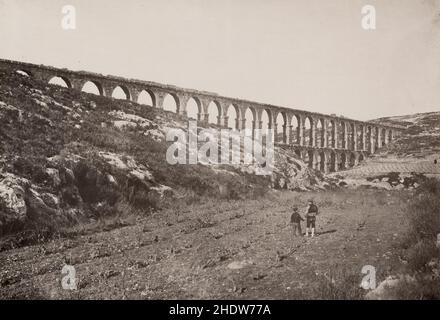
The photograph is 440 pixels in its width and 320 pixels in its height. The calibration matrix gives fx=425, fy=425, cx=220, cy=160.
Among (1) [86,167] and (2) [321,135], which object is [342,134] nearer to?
(2) [321,135]

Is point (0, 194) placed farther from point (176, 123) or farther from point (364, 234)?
point (176, 123)

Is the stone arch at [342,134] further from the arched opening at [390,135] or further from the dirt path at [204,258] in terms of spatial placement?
the dirt path at [204,258]

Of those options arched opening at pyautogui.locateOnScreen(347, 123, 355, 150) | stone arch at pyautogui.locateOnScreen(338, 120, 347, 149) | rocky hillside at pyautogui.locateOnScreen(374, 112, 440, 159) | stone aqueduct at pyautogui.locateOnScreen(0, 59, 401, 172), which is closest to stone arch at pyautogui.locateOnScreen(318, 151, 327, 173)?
stone aqueduct at pyautogui.locateOnScreen(0, 59, 401, 172)

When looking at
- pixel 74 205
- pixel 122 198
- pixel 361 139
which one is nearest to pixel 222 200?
pixel 122 198

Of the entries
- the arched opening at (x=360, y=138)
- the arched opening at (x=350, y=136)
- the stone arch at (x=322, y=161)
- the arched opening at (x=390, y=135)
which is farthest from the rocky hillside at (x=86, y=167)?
the arched opening at (x=390, y=135)

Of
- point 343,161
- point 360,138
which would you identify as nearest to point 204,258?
point 343,161
